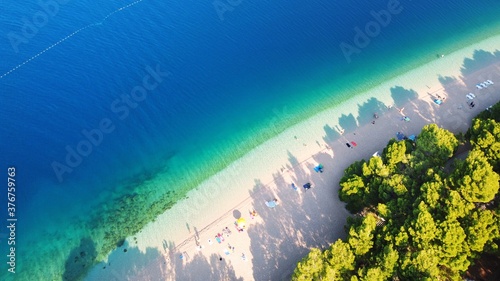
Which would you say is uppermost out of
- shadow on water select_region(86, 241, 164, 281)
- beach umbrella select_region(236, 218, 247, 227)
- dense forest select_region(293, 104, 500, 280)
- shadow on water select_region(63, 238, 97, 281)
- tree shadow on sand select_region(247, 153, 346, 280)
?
shadow on water select_region(63, 238, 97, 281)

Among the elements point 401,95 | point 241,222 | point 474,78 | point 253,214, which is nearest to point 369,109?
point 401,95

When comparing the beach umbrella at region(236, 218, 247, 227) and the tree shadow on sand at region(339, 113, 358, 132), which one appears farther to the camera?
the tree shadow on sand at region(339, 113, 358, 132)

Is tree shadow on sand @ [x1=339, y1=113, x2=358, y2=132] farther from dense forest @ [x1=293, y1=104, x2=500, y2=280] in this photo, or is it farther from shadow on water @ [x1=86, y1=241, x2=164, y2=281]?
shadow on water @ [x1=86, y1=241, x2=164, y2=281]

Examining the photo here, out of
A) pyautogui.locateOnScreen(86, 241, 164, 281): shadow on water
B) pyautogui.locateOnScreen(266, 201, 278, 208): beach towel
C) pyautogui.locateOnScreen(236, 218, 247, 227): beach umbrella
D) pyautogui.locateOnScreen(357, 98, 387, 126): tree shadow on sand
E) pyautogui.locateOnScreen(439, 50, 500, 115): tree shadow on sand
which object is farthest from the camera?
pyautogui.locateOnScreen(439, 50, 500, 115): tree shadow on sand

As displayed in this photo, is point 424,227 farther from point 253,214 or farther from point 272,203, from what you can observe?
point 253,214

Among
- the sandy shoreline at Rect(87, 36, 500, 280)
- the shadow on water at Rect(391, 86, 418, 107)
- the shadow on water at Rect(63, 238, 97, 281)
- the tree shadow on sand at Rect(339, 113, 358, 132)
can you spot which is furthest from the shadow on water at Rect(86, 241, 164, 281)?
the shadow on water at Rect(391, 86, 418, 107)

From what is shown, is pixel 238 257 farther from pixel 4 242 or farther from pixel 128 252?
pixel 4 242
